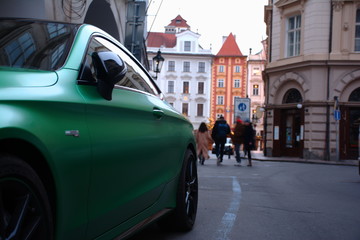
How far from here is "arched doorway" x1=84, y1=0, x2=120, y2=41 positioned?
12.2m

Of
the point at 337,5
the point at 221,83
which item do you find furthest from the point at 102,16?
the point at 221,83

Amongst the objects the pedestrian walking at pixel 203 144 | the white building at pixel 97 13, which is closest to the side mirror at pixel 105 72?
the white building at pixel 97 13

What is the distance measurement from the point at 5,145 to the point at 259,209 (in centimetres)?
453

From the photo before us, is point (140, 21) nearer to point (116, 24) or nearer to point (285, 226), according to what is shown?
point (116, 24)

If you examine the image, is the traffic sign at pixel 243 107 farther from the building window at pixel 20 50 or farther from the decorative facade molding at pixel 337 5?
the building window at pixel 20 50

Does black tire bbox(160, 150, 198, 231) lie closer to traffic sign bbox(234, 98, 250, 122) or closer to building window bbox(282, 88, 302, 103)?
traffic sign bbox(234, 98, 250, 122)

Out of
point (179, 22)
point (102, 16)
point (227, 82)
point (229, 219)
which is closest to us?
point (229, 219)

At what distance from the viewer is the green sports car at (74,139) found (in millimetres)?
1792

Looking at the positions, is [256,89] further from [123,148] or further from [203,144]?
[123,148]

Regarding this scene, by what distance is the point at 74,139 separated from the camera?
2.11m

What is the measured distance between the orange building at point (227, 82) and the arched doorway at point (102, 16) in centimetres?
6160

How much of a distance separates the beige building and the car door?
21753 mm

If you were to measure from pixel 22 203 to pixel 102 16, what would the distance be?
1222 centimetres

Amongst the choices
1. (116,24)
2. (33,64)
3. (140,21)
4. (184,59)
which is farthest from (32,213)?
(184,59)
